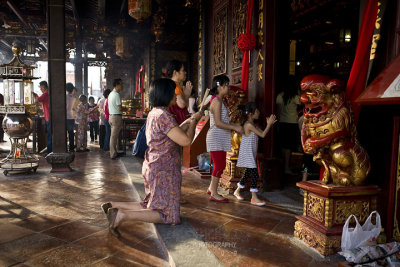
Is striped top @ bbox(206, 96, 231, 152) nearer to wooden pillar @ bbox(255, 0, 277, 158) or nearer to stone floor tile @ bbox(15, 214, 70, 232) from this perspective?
wooden pillar @ bbox(255, 0, 277, 158)

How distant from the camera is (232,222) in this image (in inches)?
122

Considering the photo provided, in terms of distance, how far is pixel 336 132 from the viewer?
2453 mm

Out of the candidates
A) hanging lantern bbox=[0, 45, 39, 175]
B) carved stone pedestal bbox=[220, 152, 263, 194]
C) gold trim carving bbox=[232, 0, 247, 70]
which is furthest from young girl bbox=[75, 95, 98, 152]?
carved stone pedestal bbox=[220, 152, 263, 194]

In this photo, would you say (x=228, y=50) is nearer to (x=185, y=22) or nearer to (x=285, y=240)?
(x=285, y=240)

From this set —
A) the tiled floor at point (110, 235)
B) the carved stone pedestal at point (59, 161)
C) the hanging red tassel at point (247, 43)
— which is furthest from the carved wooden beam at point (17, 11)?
the hanging red tassel at point (247, 43)

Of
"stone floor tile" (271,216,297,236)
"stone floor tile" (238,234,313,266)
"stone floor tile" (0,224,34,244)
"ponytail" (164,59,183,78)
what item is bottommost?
"stone floor tile" (0,224,34,244)

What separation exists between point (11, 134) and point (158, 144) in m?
4.08

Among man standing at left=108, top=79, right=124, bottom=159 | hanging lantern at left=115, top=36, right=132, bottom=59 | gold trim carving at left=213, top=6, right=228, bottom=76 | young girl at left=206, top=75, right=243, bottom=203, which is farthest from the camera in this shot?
hanging lantern at left=115, top=36, right=132, bottom=59

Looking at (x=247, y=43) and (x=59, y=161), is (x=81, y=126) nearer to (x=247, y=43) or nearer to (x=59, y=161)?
(x=59, y=161)

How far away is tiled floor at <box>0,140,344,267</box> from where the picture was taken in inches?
93.1

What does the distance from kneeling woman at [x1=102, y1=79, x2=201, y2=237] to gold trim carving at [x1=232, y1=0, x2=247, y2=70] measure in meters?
2.56

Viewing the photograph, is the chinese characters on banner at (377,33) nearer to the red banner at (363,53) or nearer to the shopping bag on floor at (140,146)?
the red banner at (363,53)

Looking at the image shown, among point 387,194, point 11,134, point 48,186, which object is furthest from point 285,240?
point 11,134

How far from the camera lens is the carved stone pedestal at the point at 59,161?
5.60 meters
